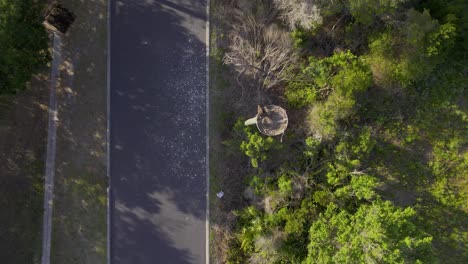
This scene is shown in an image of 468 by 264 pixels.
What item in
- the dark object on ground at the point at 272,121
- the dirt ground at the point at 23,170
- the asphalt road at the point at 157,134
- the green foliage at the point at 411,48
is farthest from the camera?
the asphalt road at the point at 157,134

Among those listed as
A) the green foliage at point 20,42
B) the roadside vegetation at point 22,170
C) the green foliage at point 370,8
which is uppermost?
the green foliage at point 20,42

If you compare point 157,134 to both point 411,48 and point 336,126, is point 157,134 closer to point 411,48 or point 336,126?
point 336,126

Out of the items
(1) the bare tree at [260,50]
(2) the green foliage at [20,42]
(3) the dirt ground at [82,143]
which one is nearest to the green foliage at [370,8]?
(1) the bare tree at [260,50]

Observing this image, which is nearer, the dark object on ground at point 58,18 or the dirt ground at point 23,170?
the dark object on ground at point 58,18

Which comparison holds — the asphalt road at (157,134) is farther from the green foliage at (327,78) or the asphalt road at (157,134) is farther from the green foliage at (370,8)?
the green foliage at (370,8)

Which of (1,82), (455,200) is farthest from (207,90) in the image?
(455,200)

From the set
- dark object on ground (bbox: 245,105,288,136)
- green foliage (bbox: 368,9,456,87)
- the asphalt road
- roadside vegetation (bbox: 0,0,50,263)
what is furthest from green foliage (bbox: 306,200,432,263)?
roadside vegetation (bbox: 0,0,50,263)

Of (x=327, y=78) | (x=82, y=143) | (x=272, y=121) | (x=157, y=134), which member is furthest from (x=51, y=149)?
(x=327, y=78)

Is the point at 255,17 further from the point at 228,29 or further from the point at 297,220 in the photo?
the point at 297,220
